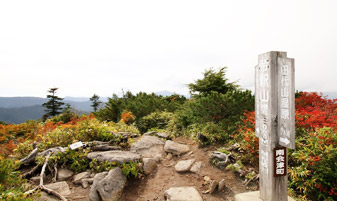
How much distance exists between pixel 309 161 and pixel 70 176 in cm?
531

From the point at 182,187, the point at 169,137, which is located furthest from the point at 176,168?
the point at 169,137

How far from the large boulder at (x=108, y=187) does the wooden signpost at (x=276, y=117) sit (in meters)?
2.74

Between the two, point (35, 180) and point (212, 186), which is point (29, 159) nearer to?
point (35, 180)

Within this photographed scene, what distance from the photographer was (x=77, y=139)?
5.07 m

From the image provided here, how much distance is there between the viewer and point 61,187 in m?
3.59

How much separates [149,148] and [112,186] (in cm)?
203

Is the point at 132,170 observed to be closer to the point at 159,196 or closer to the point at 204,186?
the point at 159,196

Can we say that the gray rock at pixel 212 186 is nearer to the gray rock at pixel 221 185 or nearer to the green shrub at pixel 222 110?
the gray rock at pixel 221 185

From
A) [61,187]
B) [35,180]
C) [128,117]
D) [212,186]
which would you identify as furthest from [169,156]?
[128,117]

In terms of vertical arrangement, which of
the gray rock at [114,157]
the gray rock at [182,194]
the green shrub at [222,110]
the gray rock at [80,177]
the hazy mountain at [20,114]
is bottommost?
the hazy mountain at [20,114]

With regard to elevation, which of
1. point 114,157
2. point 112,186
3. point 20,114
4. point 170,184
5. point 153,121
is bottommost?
point 20,114

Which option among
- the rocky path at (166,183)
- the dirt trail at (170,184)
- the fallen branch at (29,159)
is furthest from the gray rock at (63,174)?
the fallen branch at (29,159)

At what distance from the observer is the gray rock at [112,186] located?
3248 millimetres

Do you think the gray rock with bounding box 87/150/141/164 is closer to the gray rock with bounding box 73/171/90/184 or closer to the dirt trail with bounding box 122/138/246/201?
the gray rock with bounding box 73/171/90/184
